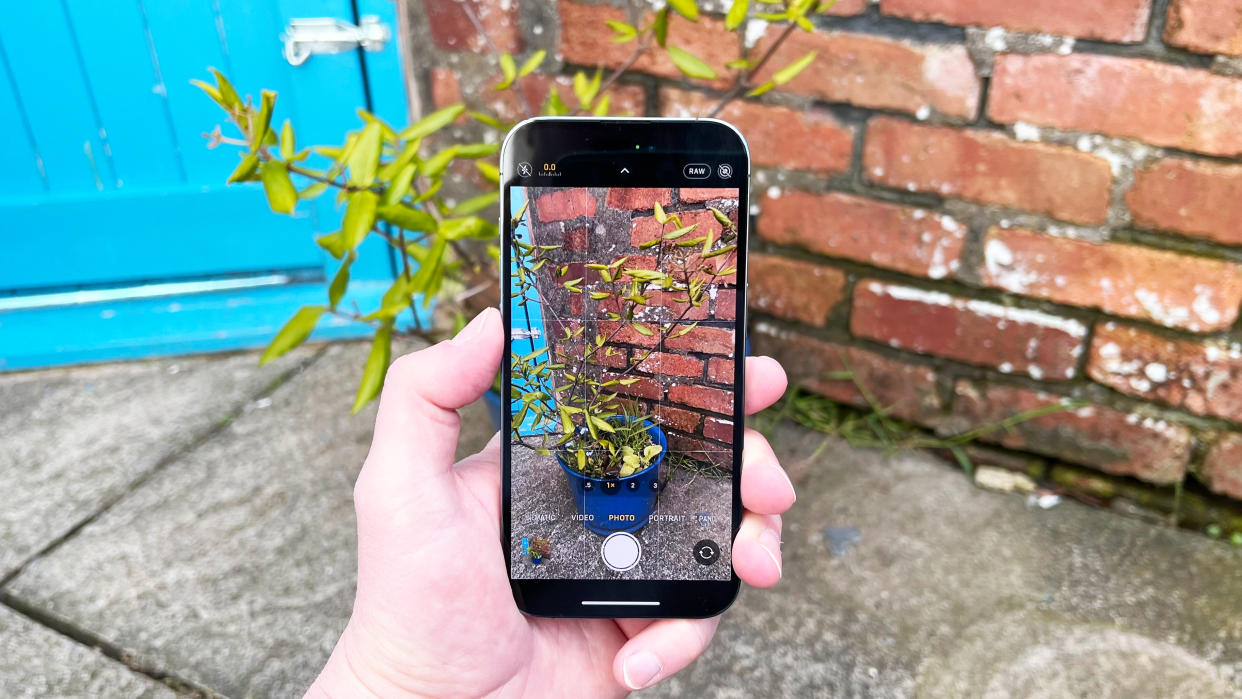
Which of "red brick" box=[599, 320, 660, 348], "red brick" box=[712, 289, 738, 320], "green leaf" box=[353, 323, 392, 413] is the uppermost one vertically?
"red brick" box=[712, 289, 738, 320]

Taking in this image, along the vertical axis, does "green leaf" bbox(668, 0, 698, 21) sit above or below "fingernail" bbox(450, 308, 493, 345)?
above

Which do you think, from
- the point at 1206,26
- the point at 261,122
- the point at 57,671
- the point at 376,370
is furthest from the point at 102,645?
the point at 1206,26

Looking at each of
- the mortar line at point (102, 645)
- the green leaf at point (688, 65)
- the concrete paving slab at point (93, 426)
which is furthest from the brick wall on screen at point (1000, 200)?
the mortar line at point (102, 645)

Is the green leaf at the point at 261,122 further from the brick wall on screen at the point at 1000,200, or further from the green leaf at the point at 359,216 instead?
the brick wall on screen at the point at 1000,200

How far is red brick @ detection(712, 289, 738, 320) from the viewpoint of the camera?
77cm

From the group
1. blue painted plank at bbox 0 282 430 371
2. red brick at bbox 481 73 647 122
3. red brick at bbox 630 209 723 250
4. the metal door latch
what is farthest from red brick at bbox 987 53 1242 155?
blue painted plank at bbox 0 282 430 371

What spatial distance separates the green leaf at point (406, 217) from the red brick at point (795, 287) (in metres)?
0.54

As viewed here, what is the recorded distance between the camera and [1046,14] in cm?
109

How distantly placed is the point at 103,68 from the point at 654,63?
0.93 metres

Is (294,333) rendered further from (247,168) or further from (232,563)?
(232,563)

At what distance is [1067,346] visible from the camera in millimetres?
1230

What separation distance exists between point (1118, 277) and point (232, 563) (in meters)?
1.23

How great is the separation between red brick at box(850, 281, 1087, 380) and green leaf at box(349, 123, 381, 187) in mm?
742

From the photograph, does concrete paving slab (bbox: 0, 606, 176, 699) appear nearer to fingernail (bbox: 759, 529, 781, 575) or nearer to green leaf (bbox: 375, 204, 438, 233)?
green leaf (bbox: 375, 204, 438, 233)
